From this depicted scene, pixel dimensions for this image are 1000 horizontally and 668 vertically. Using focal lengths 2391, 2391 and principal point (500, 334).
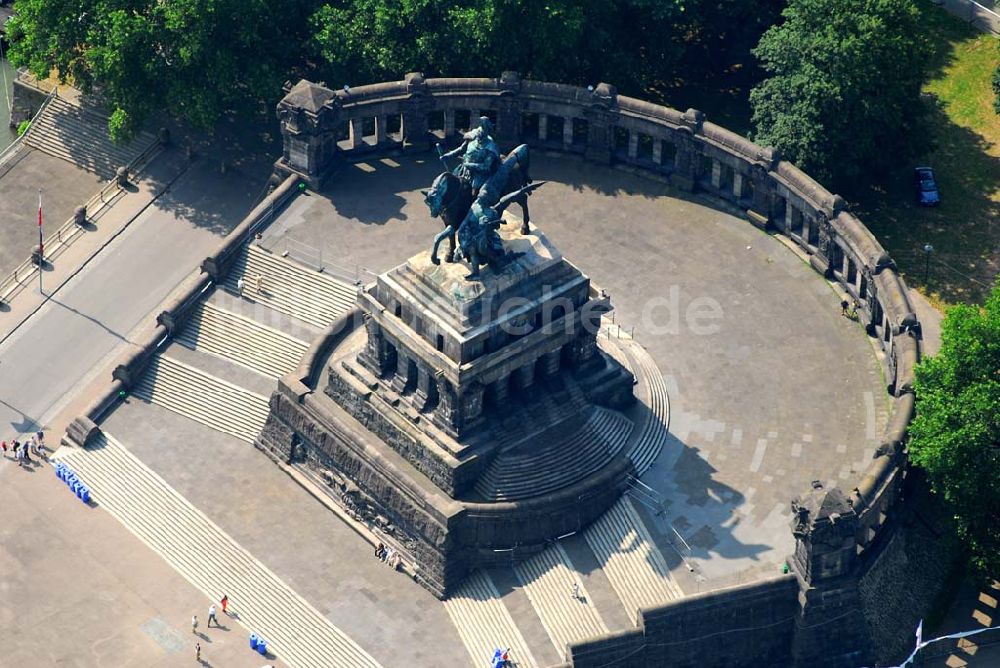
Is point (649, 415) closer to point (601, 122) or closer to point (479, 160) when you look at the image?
point (479, 160)

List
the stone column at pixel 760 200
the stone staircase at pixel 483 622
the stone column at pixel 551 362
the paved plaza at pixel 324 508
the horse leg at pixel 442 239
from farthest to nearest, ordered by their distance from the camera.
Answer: the stone column at pixel 760 200 → the stone column at pixel 551 362 → the paved plaza at pixel 324 508 → the horse leg at pixel 442 239 → the stone staircase at pixel 483 622

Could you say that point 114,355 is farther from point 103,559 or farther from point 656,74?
point 656,74

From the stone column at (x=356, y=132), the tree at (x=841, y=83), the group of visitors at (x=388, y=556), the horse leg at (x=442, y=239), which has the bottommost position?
the group of visitors at (x=388, y=556)

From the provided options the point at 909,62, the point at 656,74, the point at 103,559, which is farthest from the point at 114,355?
the point at 909,62

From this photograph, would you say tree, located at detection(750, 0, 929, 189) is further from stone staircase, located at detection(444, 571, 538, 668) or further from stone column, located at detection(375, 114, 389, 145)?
stone staircase, located at detection(444, 571, 538, 668)

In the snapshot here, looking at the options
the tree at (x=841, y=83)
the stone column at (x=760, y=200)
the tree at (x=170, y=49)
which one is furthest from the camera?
the tree at (x=170, y=49)

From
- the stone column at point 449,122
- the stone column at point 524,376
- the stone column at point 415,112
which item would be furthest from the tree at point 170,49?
the stone column at point 524,376

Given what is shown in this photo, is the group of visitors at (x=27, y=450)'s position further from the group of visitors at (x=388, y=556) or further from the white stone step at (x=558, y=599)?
the white stone step at (x=558, y=599)
